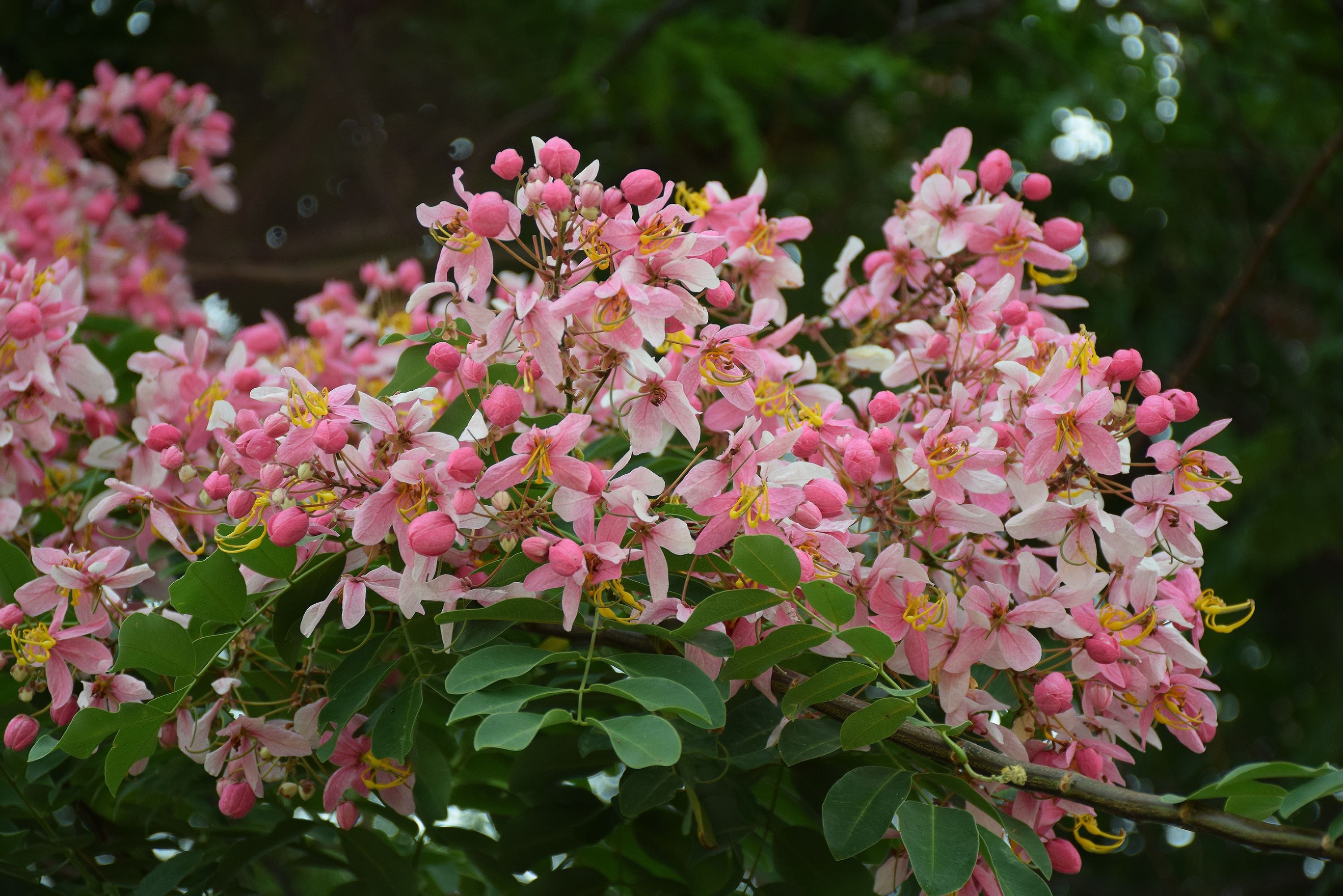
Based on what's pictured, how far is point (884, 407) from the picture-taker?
708 mm

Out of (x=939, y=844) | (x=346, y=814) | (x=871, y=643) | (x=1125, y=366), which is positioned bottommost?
(x=346, y=814)

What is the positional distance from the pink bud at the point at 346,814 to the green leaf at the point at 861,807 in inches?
12.5

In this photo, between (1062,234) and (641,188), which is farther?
(1062,234)

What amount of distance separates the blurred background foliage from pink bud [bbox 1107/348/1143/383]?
123cm

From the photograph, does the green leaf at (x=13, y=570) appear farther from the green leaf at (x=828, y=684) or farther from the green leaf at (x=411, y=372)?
the green leaf at (x=828, y=684)

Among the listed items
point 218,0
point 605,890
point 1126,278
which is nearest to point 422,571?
point 605,890

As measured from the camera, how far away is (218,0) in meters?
2.16

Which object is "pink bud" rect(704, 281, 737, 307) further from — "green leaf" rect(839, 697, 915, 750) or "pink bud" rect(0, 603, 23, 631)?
"pink bud" rect(0, 603, 23, 631)

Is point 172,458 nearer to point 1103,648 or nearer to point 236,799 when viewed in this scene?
point 236,799

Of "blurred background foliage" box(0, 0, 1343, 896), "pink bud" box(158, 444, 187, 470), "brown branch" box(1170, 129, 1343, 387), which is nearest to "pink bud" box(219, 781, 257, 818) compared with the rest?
"pink bud" box(158, 444, 187, 470)

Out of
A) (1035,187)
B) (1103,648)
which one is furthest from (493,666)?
(1035,187)

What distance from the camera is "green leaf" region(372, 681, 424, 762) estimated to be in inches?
24.8

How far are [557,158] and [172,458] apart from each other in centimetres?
33

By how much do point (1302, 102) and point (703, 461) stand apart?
2217mm
